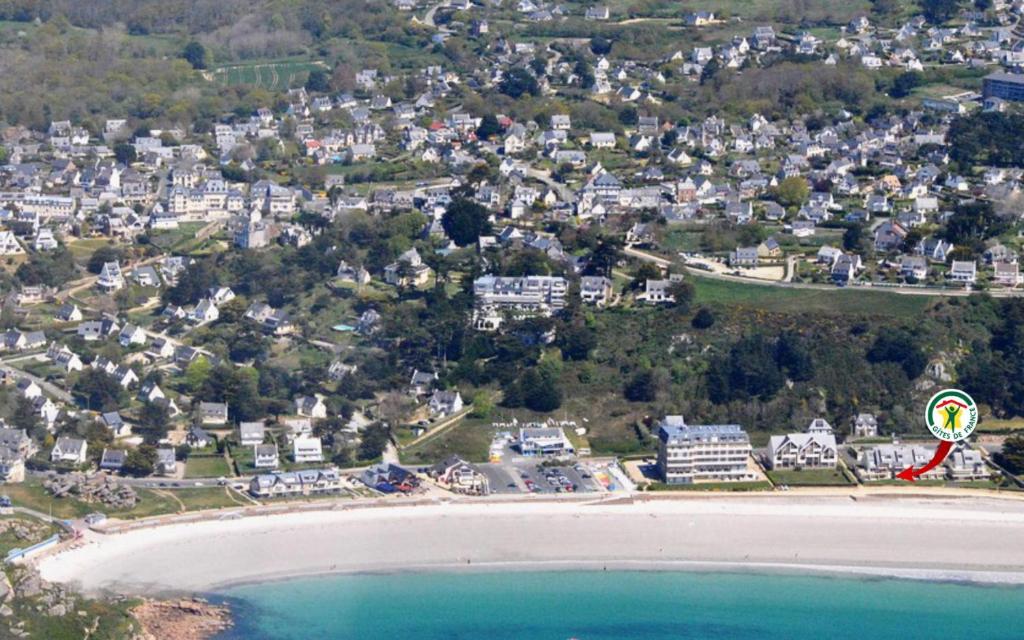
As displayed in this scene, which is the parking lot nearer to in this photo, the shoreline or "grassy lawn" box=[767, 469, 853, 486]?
the shoreline

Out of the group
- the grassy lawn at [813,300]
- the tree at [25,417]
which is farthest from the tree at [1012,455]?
the tree at [25,417]

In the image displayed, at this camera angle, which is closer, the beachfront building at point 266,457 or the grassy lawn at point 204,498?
the grassy lawn at point 204,498

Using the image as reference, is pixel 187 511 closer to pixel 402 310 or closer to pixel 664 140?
pixel 402 310

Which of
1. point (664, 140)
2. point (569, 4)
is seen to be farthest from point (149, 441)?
point (569, 4)

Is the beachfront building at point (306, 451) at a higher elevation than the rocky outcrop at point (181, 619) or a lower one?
lower

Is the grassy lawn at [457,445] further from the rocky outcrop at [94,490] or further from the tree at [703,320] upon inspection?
the tree at [703,320]

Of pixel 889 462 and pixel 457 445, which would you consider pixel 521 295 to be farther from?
pixel 889 462

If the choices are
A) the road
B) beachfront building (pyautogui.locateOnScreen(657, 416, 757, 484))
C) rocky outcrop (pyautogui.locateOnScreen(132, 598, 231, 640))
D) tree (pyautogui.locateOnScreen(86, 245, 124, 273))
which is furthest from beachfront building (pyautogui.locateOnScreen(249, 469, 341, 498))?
tree (pyautogui.locateOnScreen(86, 245, 124, 273))
